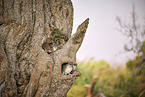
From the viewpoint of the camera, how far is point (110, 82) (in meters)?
4.12

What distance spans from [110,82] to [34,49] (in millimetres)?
4094

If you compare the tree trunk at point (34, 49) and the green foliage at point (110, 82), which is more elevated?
the tree trunk at point (34, 49)

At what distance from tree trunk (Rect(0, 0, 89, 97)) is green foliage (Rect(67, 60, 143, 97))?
0.81 meters

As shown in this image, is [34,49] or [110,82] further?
[110,82]

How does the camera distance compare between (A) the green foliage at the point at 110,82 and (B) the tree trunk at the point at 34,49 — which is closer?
(B) the tree trunk at the point at 34,49

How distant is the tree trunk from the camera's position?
92cm

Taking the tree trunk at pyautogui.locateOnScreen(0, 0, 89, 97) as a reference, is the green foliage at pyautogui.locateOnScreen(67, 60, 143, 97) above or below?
below

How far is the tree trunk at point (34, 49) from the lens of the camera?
92cm

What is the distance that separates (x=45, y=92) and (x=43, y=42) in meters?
0.53

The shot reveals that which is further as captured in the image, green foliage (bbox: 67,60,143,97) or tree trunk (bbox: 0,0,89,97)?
green foliage (bbox: 67,60,143,97)

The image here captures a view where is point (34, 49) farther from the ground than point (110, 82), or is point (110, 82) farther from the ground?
point (34, 49)

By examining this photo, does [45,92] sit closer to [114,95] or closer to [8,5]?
[8,5]

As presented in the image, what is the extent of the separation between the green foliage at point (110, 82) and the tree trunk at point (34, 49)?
0.81 m

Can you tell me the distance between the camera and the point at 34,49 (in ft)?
3.24
